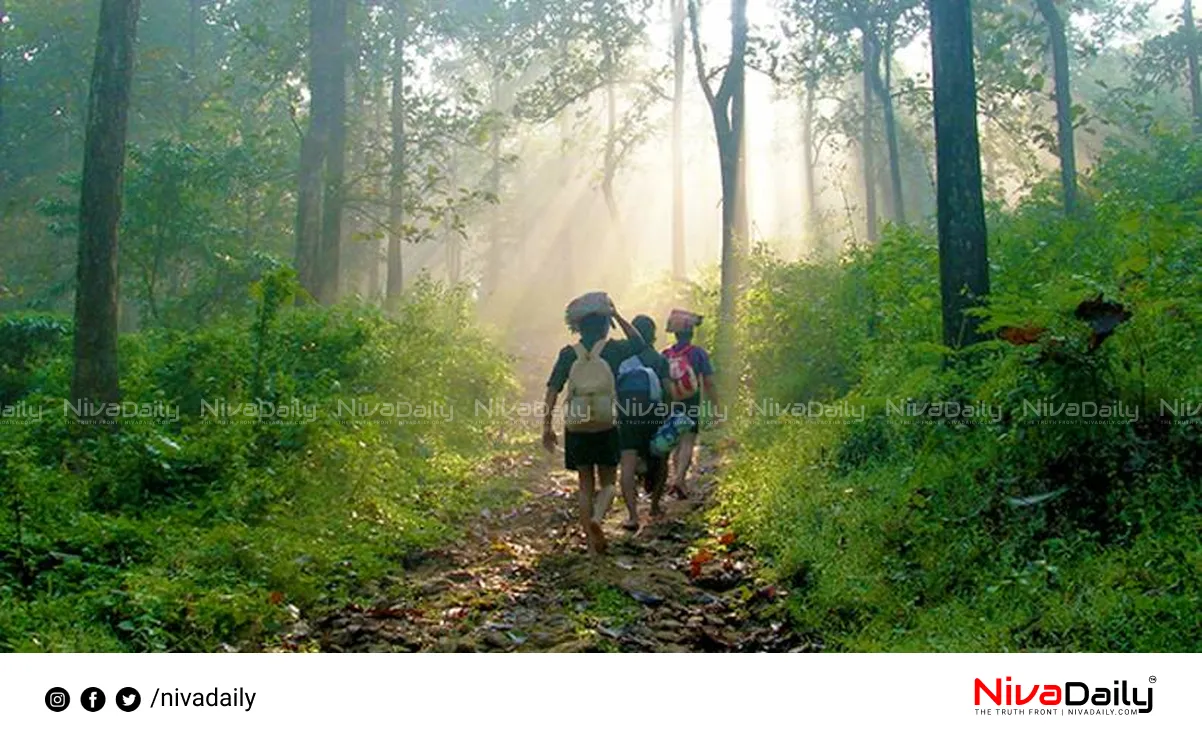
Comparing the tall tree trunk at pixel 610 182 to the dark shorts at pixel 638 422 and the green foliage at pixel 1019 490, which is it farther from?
the green foliage at pixel 1019 490

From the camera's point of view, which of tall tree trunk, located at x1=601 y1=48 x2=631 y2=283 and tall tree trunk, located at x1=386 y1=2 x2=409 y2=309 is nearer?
tall tree trunk, located at x1=386 y1=2 x2=409 y2=309

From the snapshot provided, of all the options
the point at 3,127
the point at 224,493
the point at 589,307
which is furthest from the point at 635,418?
the point at 3,127

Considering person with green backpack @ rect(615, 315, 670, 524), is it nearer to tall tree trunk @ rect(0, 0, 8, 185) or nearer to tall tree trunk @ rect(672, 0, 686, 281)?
tall tree trunk @ rect(672, 0, 686, 281)

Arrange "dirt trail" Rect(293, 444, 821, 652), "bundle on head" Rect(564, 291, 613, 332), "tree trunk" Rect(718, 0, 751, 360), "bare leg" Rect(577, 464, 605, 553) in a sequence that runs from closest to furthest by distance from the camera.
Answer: "dirt trail" Rect(293, 444, 821, 652)
"bare leg" Rect(577, 464, 605, 553)
"bundle on head" Rect(564, 291, 613, 332)
"tree trunk" Rect(718, 0, 751, 360)

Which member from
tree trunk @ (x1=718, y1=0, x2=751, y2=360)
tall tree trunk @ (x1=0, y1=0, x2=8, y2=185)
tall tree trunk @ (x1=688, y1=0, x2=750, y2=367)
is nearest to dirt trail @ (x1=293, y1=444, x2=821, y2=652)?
tree trunk @ (x1=718, y1=0, x2=751, y2=360)

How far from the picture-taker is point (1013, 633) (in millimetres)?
5246

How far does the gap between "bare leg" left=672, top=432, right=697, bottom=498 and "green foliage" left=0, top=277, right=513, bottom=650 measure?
215 centimetres
